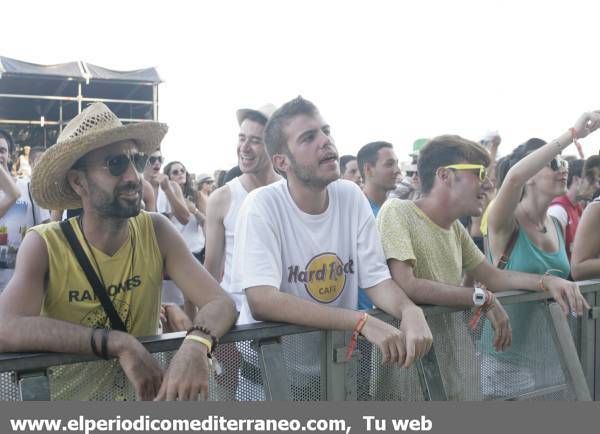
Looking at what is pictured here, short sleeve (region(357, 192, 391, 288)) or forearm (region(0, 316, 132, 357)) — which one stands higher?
short sleeve (region(357, 192, 391, 288))

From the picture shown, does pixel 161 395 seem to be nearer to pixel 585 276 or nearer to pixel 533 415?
pixel 533 415

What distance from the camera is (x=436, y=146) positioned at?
3.39m

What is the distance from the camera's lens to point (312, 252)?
2.73 m

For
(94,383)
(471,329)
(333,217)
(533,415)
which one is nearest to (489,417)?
(533,415)

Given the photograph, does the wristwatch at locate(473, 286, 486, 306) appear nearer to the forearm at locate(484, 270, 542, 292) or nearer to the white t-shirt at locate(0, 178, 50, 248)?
the forearm at locate(484, 270, 542, 292)

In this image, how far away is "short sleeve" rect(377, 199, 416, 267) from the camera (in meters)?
2.96

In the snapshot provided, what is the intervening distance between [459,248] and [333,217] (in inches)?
33.8

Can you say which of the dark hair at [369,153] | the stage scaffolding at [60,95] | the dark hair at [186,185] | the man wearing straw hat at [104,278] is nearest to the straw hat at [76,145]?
the man wearing straw hat at [104,278]

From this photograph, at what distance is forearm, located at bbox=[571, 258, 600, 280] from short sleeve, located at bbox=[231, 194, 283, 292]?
203 cm

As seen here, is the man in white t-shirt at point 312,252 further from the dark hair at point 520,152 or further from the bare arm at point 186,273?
the dark hair at point 520,152

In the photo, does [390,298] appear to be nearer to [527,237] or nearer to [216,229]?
[527,237]

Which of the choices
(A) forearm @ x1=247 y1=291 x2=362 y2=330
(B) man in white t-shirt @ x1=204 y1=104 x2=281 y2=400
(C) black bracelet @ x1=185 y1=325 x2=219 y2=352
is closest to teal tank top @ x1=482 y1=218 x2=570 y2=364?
(A) forearm @ x1=247 y1=291 x2=362 y2=330

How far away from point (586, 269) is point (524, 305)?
77 centimetres

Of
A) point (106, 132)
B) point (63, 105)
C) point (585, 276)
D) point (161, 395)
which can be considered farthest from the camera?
point (63, 105)
